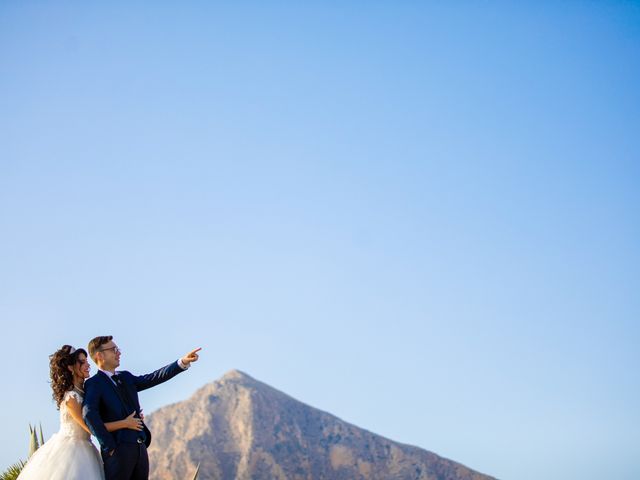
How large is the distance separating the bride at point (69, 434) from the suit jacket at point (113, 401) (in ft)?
0.32

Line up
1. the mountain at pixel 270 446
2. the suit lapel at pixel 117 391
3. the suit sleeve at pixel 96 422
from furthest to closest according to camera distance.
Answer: the mountain at pixel 270 446 → the suit lapel at pixel 117 391 → the suit sleeve at pixel 96 422

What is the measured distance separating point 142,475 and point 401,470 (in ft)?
154

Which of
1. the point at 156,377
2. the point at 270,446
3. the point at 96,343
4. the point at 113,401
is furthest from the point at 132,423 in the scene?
the point at 270,446

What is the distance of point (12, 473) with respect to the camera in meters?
10.7

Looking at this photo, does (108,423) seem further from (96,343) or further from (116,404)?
(96,343)

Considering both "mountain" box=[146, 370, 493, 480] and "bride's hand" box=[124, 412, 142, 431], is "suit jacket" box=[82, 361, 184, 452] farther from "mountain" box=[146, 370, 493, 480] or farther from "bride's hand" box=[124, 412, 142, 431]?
"mountain" box=[146, 370, 493, 480]

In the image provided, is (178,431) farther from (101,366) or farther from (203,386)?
(101,366)

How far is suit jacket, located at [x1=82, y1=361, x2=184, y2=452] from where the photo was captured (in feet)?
24.7

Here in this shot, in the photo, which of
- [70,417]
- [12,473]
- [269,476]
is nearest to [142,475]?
[70,417]

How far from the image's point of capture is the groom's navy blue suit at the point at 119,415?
7.50 meters

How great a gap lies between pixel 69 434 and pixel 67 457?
0.27m

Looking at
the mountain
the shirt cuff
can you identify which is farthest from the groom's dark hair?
the mountain

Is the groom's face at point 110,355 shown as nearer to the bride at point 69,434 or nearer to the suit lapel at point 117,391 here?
the suit lapel at point 117,391

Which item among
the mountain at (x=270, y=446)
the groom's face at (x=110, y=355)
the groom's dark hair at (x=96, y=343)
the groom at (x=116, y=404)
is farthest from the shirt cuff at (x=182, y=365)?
the mountain at (x=270, y=446)
